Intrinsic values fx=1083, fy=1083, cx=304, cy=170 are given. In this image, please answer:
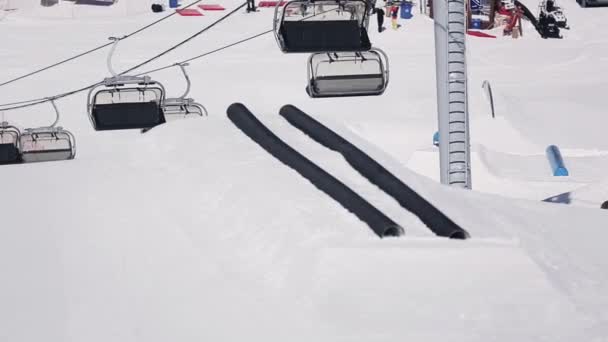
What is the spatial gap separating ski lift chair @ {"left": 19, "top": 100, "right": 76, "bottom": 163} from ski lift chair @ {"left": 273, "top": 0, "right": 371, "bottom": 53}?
6.01 meters

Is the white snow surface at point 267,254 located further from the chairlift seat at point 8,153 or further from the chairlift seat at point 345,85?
the chairlift seat at point 8,153

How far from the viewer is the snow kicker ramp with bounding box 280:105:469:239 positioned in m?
8.84

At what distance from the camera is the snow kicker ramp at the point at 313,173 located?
345 inches

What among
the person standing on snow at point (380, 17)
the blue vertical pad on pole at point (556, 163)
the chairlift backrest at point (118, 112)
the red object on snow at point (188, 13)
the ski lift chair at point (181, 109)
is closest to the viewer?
the chairlift backrest at point (118, 112)

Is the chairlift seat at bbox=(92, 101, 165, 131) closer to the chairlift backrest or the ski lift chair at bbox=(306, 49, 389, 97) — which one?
the chairlift backrest

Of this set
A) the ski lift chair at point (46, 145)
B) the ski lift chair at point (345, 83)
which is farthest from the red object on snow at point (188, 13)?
the ski lift chair at point (345, 83)

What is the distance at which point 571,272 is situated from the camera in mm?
8602

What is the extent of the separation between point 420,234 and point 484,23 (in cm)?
2961

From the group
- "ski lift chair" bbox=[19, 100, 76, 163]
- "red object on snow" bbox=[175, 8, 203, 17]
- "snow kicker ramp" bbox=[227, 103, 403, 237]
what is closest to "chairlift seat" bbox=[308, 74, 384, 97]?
"snow kicker ramp" bbox=[227, 103, 403, 237]

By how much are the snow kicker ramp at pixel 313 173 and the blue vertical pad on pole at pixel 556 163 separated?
560cm

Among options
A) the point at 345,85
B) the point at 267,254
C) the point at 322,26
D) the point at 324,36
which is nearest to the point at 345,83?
the point at 345,85

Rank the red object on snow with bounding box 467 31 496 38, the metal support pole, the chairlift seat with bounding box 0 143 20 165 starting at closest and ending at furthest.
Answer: the metal support pole
the chairlift seat with bounding box 0 143 20 165
the red object on snow with bounding box 467 31 496 38

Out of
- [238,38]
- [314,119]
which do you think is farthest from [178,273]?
[238,38]

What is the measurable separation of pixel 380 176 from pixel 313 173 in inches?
26.8
